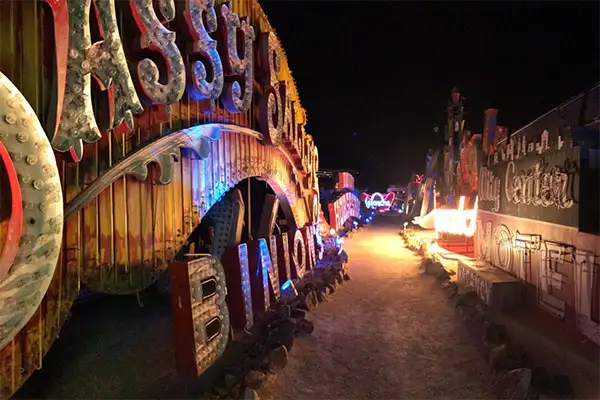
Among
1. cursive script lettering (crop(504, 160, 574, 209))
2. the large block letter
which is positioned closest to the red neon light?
the large block letter

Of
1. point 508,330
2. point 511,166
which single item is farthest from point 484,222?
point 508,330

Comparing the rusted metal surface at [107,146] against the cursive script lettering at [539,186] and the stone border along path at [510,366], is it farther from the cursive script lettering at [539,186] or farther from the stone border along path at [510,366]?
the cursive script lettering at [539,186]

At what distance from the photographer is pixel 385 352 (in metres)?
7.41

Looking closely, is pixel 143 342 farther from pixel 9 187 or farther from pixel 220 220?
pixel 9 187

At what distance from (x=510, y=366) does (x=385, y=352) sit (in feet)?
7.25

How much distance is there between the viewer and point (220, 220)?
9.36m

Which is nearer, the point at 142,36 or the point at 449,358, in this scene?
the point at 142,36

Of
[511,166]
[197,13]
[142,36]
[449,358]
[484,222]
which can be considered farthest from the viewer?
[484,222]

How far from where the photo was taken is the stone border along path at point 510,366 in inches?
219

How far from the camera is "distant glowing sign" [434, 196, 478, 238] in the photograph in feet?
51.6

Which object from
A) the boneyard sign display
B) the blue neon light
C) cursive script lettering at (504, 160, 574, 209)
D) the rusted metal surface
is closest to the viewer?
the rusted metal surface

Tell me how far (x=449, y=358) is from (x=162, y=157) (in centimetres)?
638

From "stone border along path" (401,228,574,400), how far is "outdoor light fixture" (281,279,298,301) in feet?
14.3

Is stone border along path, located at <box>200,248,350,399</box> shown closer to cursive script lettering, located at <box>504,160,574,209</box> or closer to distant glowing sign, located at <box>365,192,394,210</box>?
cursive script lettering, located at <box>504,160,574,209</box>
